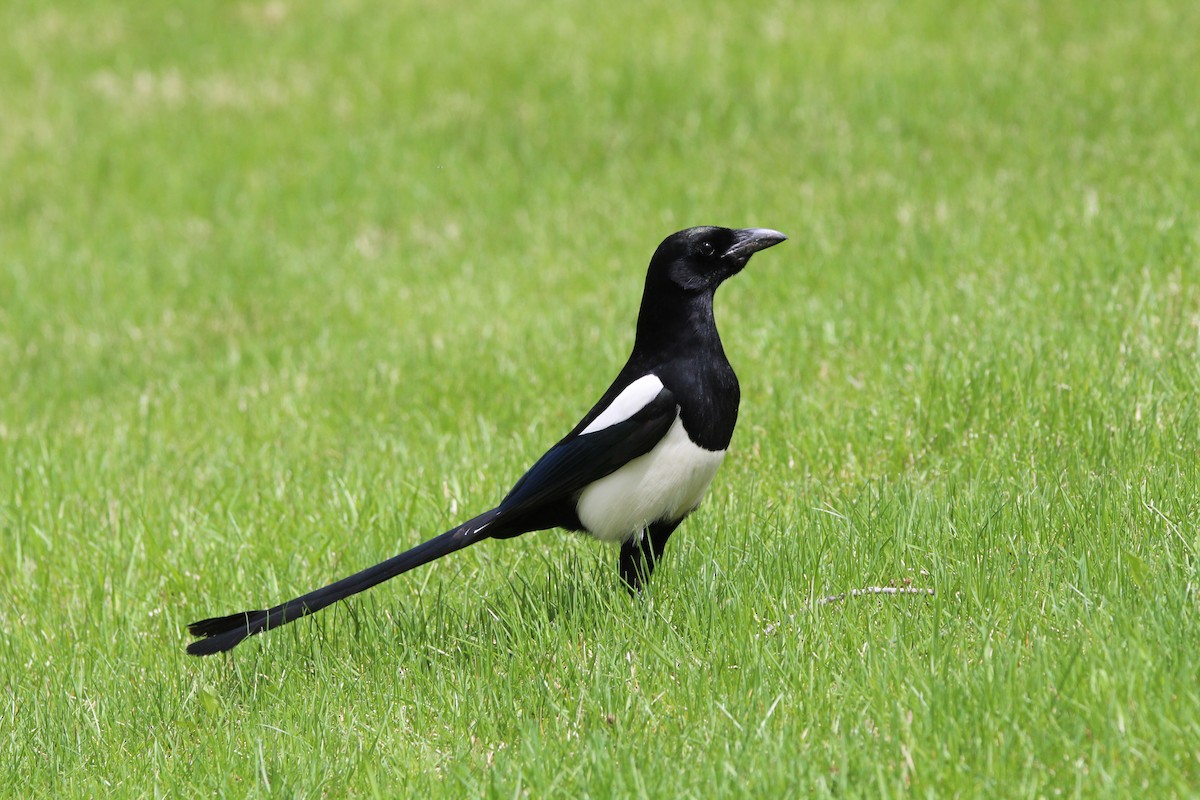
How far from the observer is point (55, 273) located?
9352mm

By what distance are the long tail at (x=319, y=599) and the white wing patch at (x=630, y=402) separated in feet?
1.48

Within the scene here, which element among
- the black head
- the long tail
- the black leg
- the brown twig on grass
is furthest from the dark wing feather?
the brown twig on grass

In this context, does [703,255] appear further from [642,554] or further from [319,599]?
[319,599]

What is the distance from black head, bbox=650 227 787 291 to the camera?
12.5 feet

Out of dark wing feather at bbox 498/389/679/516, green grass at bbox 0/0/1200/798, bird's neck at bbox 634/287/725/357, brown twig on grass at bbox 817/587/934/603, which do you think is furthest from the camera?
bird's neck at bbox 634/287/725/357

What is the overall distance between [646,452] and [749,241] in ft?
2.44

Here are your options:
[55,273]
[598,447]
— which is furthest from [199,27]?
[598,447]

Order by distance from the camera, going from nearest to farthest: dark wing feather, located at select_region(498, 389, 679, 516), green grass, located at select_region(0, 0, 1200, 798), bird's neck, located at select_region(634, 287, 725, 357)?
green grass, located at select_region(0, 0, 1200, 798), dark wing feather, located at select_region(498, 389, 679, 516), bird's neck, located at select_region(634, 287, 725, 357)

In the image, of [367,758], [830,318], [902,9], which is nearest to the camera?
[367,758]

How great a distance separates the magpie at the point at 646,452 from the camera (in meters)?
3.65

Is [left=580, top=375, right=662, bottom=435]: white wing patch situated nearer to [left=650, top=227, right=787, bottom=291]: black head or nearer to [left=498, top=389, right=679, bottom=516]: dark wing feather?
[left=498, top=389, right=679, bottom=516]: dark wing feather

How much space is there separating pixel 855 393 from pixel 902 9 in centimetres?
663

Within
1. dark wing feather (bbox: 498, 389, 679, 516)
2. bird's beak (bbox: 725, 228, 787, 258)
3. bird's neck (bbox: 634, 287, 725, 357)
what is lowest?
dark wing feather (bbox: 498, 389, 679, 516)

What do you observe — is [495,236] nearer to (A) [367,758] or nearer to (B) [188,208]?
(B) [188,208]
